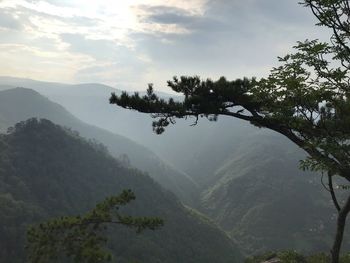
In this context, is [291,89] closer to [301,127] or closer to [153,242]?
[301,127]

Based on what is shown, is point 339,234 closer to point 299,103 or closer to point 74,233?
point 299,103

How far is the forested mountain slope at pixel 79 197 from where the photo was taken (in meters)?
121

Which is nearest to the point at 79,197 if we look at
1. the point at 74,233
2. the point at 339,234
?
the point at 74,233

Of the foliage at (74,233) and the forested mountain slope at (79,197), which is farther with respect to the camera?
the forested mountain slope at (79,197)

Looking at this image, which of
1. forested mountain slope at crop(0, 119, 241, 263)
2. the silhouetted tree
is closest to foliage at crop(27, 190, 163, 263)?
the silhouetted tree

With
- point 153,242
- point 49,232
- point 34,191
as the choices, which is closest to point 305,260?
point 49,232

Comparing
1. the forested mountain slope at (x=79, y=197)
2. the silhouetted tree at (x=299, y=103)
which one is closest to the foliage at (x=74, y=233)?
the silhouetted tree at (x=299, y=103)

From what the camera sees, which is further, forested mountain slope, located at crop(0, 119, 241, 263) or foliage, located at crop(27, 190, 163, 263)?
forested mountain slope, located at crop(0, 119, 241, 263)

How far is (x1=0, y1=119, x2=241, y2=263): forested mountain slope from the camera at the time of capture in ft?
398

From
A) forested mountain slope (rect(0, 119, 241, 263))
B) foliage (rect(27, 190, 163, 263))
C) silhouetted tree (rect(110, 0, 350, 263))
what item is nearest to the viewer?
silhouetted tree (rect(110, 0, 350, 263))

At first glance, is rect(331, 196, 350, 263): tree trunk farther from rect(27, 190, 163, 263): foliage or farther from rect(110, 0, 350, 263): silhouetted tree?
rect(27, 190, 163, 263): foliage

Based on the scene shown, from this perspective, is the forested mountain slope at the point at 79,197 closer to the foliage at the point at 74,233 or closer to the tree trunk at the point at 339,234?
the foliage at the point at 74,233

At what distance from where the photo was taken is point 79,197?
15100cm

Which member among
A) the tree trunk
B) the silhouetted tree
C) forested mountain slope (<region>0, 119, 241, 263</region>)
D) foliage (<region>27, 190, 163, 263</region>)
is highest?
the silhouetted tree
